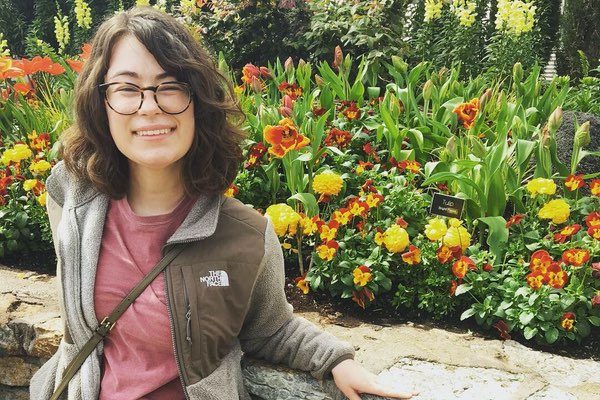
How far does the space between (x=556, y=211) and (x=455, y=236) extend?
0.38 metres

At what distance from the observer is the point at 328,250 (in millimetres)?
2254

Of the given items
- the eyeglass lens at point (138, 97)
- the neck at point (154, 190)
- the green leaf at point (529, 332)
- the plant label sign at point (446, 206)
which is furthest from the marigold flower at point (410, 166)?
the eyeglass lens at point (138, 97)

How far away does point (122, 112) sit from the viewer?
1.40 m

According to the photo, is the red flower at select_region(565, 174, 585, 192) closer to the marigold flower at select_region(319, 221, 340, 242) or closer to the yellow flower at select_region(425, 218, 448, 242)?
the yellow flower at select_region(425, 218, 448, 242)

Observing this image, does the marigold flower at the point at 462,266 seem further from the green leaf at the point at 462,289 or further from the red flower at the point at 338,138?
the red flower at the point at 338,138

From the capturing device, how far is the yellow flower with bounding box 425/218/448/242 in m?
2.26

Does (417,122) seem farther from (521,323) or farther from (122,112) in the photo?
(122,112)

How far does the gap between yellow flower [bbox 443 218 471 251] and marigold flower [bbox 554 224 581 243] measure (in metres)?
0.31

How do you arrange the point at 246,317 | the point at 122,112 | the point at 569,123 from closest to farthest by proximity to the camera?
the point at 122,112 → the point at 246,317 → the point at 569,123

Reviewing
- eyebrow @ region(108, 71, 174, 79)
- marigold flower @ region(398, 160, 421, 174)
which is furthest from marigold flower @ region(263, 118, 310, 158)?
eyebrow @ region(108, 71, 174, 79)

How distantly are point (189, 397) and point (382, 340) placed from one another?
27.8 inches

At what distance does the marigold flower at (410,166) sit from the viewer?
2.71 m

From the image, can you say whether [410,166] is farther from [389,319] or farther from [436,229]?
[389,319]

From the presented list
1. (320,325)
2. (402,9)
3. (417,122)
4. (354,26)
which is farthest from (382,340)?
(402,9)
